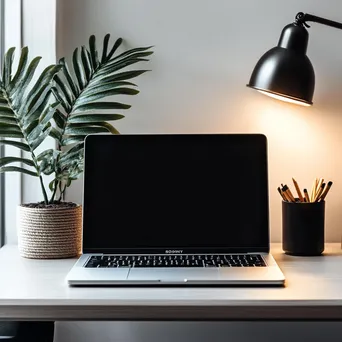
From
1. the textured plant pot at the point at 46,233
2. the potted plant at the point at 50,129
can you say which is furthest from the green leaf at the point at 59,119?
the textured plant pot at the point at 46,233

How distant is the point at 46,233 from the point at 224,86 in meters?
0.61

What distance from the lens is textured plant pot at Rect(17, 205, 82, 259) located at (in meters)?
1.49

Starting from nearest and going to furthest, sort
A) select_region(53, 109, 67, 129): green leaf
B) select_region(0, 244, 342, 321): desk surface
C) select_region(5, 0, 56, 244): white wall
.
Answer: select_region(0, 244, 342, 321): desk surface < select_region(53, 109, 67, 129): green leaf < select_region(5, 0, 56, 244): white wall

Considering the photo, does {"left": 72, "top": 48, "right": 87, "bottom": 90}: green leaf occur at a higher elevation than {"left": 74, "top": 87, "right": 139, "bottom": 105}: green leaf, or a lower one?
higher

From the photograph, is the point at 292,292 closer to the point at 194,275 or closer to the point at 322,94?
the point at 194,275

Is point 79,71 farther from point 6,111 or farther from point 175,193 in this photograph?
point 175,193

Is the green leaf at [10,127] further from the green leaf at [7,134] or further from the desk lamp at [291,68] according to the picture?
the desk lamp at [291,68]

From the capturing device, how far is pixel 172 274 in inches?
49.8

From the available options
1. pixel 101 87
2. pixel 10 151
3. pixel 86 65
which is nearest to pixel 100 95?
pixel 101 87

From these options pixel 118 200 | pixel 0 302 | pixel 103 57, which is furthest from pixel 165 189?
pixel 0 302

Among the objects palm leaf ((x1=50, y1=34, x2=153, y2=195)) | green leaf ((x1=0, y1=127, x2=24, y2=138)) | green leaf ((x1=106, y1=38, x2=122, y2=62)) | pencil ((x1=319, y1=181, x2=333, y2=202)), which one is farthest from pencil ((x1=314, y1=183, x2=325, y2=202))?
green leaf ((x1=0, y1=127, x2=24, y2=138))

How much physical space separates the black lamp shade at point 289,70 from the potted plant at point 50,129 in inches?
12.1

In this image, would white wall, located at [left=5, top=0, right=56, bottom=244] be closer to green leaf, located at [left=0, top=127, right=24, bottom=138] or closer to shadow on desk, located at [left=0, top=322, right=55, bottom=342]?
green leaf, located at [left=0, top=127, right=24, bottom=138]

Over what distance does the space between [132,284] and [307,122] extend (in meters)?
0.75
